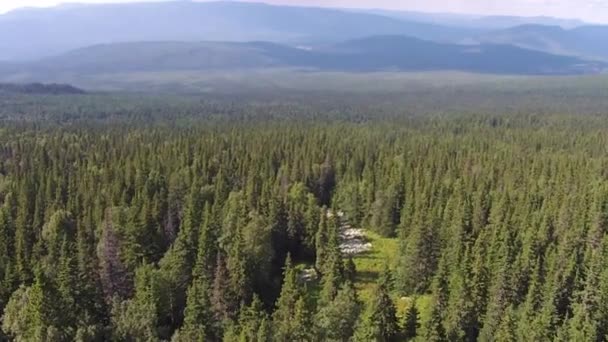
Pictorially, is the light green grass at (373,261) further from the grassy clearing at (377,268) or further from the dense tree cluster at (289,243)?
the dense tree cluster at (289,243)

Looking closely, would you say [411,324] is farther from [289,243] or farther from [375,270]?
[289,243]

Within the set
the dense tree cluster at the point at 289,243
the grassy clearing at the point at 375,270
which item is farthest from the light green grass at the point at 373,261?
the dense tree cluster at the point at 289,243

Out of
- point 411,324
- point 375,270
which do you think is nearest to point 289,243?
point 375,270

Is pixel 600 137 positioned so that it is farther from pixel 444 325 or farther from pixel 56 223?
pixel 56 223

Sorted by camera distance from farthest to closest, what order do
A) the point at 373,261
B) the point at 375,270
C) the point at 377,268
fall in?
the point at 373,261 → the point at 377,268 → the point at 375,270

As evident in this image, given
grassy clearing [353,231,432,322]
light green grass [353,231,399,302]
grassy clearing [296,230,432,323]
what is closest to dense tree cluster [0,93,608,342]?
grassy clearing [296,230,432,323]

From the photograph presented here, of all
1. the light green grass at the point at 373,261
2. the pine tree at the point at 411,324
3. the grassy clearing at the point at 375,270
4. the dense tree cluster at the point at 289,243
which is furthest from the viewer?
the light green grass at the point at 373,261

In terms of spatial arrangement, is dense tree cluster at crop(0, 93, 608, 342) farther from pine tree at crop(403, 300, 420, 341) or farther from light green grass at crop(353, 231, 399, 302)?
light green grass at crop(353, 231, 399, 302)

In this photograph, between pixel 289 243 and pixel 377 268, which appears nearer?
pixel 377 268
